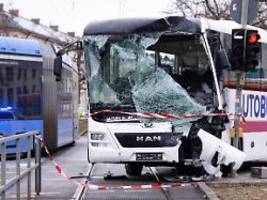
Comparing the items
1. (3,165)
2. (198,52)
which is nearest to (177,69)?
(198,52)

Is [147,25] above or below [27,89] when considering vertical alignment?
above

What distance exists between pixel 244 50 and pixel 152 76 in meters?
2.01

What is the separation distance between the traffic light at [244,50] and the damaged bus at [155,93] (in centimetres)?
32

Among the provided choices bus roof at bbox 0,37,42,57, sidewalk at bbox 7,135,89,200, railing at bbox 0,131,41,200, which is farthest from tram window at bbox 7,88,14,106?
railing at bbox 0,131,41,200

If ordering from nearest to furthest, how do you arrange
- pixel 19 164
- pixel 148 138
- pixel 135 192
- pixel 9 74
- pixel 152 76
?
1. pixel 19 164
2. pixel 135 192
3. pixel 148 138
4. pixel 152 76
5. pixel 9 74

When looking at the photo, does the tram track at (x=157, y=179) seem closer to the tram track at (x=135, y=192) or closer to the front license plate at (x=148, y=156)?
the tram track at (x=135, y=192)

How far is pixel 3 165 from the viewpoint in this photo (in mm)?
8992

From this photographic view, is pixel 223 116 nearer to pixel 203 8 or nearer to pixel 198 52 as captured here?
pixel 198 52

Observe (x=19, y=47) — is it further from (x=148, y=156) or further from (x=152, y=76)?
(x=148, y=156)

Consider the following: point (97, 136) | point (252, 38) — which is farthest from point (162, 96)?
point (252, 38)

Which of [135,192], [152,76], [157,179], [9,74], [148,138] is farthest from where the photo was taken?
[9,74]

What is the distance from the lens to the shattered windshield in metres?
15.4

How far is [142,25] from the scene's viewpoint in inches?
609

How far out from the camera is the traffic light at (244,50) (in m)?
15.6
